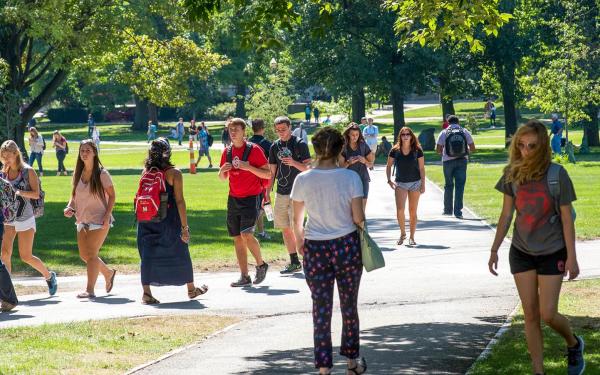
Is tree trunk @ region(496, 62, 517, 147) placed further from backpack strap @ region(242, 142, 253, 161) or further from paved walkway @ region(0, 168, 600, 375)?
backpack strap @ region(242, 142, 253, 161)

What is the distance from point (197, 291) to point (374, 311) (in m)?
2.11

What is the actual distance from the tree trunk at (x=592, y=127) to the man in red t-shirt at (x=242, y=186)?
34086 millimetres

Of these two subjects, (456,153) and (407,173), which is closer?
(407,173)

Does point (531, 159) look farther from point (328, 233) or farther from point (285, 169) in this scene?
point (285, 169)

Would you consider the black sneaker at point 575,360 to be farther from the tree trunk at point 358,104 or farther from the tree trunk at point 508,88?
the tree trunk at point 508,88

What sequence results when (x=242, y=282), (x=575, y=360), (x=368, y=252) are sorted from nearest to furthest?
(x=575, y=360)
(x=368, y=252)
(x=242, y=282)

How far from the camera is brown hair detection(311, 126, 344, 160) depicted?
26.1ft

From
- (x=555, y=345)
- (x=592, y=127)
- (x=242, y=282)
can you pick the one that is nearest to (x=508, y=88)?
(x=592, y=127)

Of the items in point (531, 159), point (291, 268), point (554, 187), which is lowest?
point (291, 268)

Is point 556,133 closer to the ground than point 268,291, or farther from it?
closer to the ground

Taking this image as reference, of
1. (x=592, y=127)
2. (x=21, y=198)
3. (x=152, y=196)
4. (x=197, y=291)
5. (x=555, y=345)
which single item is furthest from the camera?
(x=592, y=127)

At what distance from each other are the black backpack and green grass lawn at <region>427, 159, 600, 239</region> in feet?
4.14

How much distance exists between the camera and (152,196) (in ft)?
39.1

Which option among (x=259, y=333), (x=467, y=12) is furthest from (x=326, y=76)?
(x=259, y=333)
